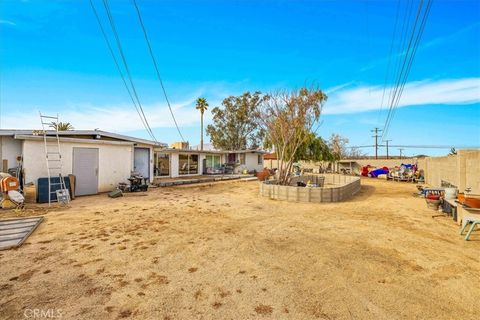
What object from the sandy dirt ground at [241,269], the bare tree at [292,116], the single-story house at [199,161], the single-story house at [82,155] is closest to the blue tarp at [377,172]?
the single-story house at [199,161]

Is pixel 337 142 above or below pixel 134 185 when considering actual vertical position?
above

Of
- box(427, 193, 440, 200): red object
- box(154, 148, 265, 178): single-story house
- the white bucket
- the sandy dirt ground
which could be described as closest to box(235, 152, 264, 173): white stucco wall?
box(154, 148, 265, 178): single-story house

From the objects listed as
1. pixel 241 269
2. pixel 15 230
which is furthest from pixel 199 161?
pixel 241 269

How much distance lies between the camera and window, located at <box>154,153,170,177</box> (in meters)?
18.0

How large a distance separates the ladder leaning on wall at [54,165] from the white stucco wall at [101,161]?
0.19 meters

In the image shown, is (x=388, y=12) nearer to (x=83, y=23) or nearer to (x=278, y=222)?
(x=278, y=222)

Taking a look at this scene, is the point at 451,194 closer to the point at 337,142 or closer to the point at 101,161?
the point at 101,161

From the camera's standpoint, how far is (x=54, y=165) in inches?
380

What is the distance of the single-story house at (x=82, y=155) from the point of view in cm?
926

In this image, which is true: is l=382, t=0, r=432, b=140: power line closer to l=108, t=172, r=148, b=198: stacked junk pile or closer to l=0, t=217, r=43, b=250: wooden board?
l=0, t=217, r=43, b=250: wooden board

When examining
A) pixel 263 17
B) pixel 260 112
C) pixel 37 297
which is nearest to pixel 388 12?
pixel 263 17

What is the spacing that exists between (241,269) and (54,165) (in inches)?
394

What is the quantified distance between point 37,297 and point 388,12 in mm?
15634

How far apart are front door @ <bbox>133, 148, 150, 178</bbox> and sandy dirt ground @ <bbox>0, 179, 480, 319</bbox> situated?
7.34m
